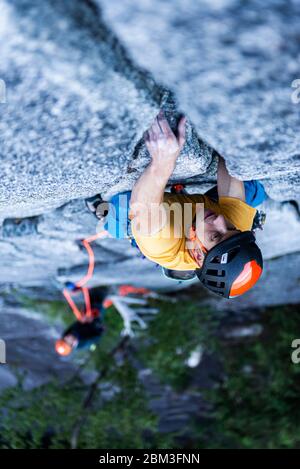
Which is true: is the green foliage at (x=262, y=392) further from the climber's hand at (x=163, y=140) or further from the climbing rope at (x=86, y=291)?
the climber's hand at (x=163, y=140)

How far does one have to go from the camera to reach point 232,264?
2023 mm

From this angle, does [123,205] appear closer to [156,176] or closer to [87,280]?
[156,176]

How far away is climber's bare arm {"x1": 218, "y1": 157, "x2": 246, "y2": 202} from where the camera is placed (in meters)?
2.20

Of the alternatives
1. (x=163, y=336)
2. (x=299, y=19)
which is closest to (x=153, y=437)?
(x=163, y=336)

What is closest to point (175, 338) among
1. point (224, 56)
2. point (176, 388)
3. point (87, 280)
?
point (176, 388)

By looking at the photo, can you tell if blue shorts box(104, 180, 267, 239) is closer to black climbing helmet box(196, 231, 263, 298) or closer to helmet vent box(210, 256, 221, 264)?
black climbing helmet box(196, 231, 263, 298)

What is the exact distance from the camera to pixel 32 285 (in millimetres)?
4520

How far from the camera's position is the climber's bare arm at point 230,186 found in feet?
7.22

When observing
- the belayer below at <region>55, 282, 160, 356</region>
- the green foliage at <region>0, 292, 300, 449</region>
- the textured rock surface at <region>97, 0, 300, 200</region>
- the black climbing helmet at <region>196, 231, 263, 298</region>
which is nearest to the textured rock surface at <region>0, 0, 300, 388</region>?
the textured rock surface at <region>97, 0, 300, 200</region>

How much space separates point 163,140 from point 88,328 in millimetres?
3320

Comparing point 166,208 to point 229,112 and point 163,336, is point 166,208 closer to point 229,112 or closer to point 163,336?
point 229,112

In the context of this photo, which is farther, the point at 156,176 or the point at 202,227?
the point at 202,227

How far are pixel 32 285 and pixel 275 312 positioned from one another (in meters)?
3.10

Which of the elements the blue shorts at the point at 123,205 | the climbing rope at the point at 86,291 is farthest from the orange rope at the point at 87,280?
the blue shorts at the point at 123,205
